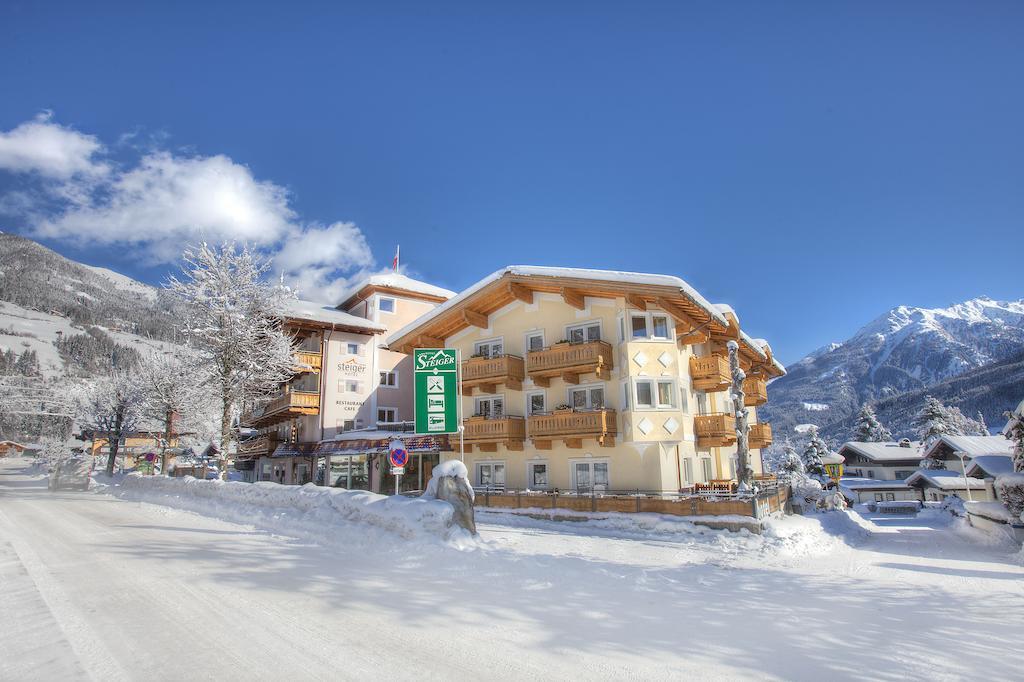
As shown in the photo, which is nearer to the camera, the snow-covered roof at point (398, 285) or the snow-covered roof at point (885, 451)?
the snow-covered roof at point (398, 285)

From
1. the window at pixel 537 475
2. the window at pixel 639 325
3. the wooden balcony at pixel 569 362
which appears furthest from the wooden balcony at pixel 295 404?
the window at pixel 639 325

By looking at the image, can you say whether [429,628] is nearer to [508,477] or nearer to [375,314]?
[508,477]

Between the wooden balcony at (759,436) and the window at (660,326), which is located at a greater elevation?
the window at (660,326)

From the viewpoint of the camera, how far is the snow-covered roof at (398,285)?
41.6 m

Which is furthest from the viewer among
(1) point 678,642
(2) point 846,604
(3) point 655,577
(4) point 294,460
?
(4) point 294,460

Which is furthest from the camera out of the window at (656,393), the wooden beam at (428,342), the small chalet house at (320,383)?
the small chalet house at (320,383)

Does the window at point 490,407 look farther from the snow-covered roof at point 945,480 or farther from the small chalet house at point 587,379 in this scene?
the snow-covered roof at point 945,480

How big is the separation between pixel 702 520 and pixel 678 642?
1472 centimetres

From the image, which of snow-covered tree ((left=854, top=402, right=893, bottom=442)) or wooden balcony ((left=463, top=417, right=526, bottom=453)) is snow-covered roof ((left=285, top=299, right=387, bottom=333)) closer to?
wooden balcony ((left=463, top=417, right=526, bottom=453))

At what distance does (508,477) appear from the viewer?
94.5 ft

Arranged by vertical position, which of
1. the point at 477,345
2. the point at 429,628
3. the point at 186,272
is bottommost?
the point at 429,628

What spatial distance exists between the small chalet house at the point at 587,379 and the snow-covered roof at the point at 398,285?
445 inches

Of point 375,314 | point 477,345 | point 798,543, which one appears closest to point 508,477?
point 477,345

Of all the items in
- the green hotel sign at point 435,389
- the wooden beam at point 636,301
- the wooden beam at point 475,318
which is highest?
the wooden beam at point 475,318
